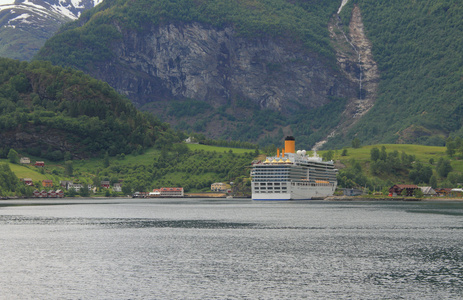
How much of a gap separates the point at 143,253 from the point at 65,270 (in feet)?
44.3

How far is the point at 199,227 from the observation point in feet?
379

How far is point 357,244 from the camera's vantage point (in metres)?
89.2

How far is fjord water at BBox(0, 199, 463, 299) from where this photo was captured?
59625 mm

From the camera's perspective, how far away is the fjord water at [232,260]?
59.6 meters

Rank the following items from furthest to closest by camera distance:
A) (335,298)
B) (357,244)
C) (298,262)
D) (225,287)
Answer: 1. (357,244)
2. (298,262)
3. (225,287)
4. (335,298)

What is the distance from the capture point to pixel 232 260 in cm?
7588

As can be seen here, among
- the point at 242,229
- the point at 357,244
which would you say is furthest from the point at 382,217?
the point at 357,244

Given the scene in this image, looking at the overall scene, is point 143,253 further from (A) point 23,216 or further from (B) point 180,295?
(A) point 23,216

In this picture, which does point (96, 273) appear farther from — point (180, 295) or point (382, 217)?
point (382, 217)

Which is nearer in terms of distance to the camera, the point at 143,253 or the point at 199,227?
the point at 143,253

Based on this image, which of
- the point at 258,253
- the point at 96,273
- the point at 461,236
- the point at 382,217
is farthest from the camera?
the point at 382,217

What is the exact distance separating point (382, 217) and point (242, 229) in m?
39.9

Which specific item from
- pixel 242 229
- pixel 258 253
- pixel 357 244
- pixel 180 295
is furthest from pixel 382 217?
pixel 180 295

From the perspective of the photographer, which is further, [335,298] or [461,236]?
[461,236]
